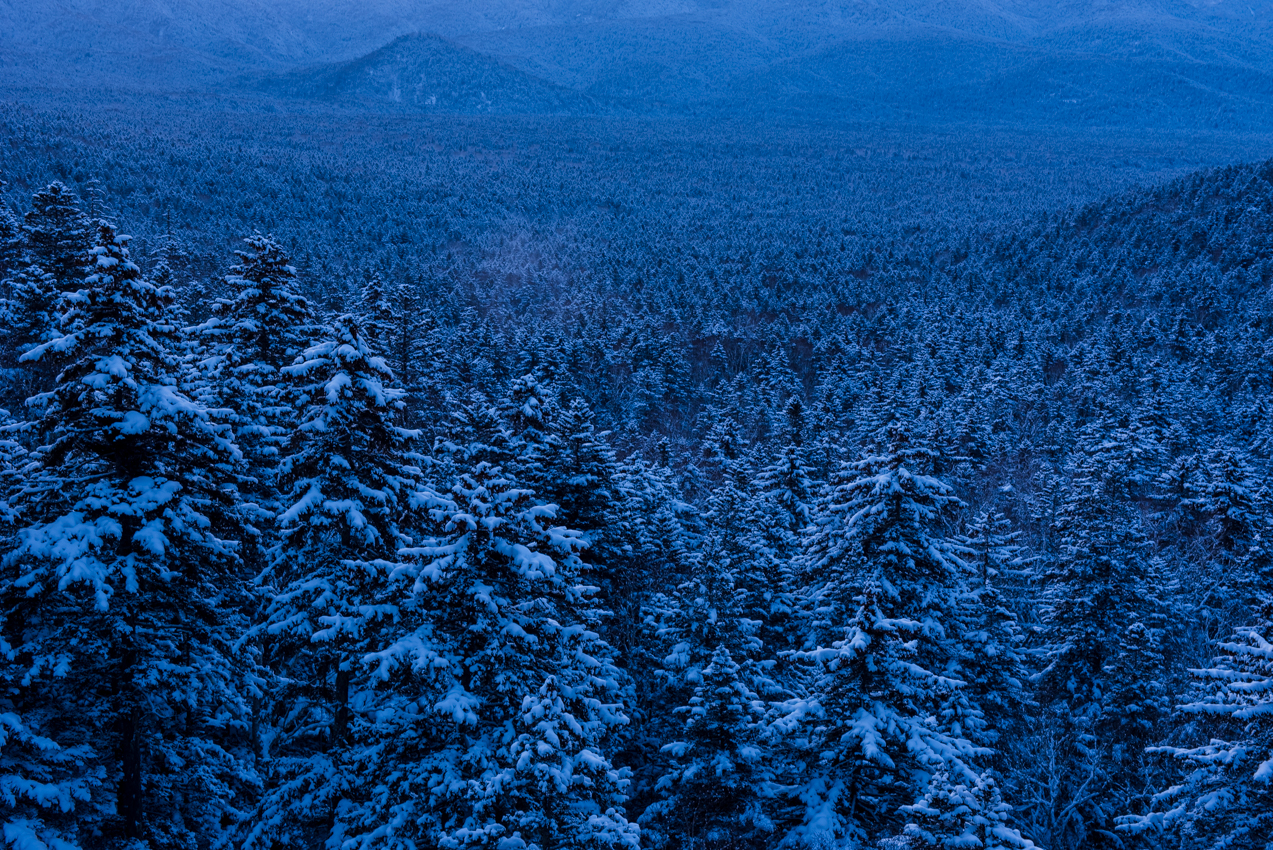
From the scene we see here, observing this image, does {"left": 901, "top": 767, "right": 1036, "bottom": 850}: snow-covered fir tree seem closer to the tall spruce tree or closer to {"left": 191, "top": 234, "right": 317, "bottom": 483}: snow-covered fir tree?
{"left": 191, "top": 234, "right": 317, "bottom": 483}: snow-covered fir tree

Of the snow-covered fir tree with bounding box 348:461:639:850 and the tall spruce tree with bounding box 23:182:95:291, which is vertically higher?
the tall spruce tree with bounding box 23:182:95:291

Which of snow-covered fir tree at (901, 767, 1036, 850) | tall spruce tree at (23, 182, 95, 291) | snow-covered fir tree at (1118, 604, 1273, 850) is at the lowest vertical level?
snow-covered fir tree at (1118, 604, 1273, 850)

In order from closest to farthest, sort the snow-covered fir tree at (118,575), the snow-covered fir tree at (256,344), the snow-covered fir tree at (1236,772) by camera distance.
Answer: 1. the snow-covered fir tree at (118,575)
2. the snow-covered fir tree at (1236,772)
3. the snow-covered fir tree at (256,344)

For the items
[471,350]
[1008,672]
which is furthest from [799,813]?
[471,350]

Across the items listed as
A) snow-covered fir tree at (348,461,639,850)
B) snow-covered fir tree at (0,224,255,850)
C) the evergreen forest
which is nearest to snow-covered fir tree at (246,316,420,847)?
the evergreen forest

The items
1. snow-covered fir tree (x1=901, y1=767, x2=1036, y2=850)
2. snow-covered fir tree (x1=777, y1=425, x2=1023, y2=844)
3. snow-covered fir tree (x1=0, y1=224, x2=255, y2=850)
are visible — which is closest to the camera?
snow-covered fir tree (x1=901, y1=767, x2=1036, y2=850)

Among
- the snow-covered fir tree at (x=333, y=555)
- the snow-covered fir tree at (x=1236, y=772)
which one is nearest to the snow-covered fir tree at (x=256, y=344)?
the snow-covered fir tree at (x=333, y=555)

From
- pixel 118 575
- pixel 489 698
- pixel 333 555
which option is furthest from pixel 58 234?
pixel 489 698

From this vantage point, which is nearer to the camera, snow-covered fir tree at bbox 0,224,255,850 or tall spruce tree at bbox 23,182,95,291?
snow-covered fir tree at bbox 0,224,255,850

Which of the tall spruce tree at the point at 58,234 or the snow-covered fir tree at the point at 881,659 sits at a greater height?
the tall spruce tree at the point at 58,234

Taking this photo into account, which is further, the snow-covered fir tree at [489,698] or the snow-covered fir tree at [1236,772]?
the snow-covered fir tree at [1236,772]

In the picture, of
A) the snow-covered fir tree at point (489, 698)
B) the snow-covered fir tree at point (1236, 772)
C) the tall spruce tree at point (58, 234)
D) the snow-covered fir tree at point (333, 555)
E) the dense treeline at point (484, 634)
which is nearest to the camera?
the snow-covered fir tree at point (489, 698)

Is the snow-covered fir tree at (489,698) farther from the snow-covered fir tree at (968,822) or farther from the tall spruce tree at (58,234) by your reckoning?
the tall spruce tree at (58,234)
